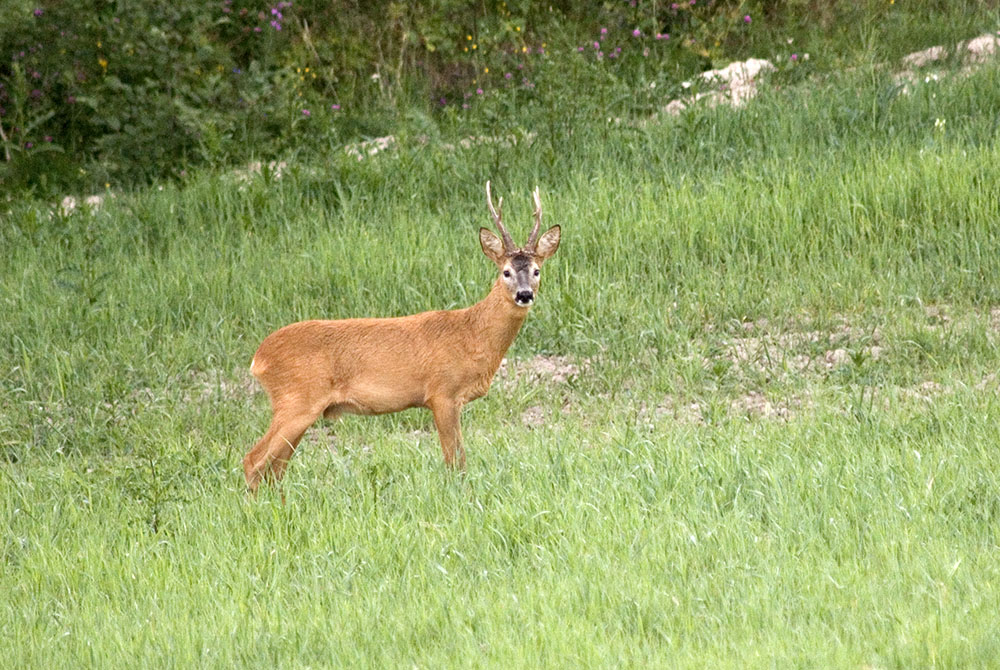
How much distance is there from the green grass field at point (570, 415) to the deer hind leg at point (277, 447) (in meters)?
0.12

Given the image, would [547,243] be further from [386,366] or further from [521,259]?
[386,366]

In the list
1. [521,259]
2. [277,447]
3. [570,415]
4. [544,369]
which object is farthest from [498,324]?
[544,369]

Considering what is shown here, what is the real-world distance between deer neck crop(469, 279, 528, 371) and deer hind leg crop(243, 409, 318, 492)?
2.88ft

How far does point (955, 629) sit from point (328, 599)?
2.16m

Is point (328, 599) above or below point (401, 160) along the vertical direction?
below

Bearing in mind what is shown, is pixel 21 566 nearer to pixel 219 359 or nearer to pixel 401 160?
pixel 219 359

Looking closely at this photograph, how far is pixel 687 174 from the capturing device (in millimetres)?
10367

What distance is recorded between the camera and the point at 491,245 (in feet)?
23.9

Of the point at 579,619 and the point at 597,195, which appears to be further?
the point at 597,195

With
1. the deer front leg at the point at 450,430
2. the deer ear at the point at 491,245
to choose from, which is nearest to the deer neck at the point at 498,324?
the deer ear at the point at 491,245

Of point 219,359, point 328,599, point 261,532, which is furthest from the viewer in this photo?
point 219,359

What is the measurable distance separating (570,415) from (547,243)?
1044 millimetres

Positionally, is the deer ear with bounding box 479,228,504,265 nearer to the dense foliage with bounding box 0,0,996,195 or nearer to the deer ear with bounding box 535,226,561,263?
the deer ear with bounding box 535,226,561,263

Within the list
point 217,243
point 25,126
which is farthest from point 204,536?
point 25,126
